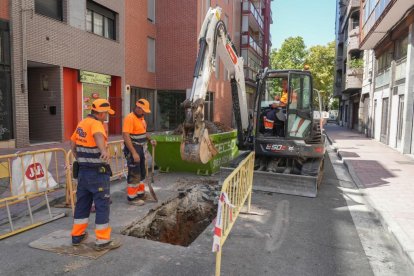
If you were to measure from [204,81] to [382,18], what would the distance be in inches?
477

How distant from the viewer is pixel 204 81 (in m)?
6.23

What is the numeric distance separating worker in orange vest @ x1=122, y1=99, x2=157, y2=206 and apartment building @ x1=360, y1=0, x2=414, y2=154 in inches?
433

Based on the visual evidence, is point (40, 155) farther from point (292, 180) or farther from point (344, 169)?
point (344, 169)

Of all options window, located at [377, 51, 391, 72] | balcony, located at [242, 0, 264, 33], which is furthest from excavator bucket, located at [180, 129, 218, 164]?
balcony, located at [242, 0, 264, 33]

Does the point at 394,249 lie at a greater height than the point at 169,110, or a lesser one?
lesser

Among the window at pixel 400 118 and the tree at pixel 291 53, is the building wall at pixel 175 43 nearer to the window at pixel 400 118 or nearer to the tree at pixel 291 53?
the window at pixel 400 118

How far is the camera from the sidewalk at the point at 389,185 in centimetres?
529

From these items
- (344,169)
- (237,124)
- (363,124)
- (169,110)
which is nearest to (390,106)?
(344,169)

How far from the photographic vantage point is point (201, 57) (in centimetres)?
632

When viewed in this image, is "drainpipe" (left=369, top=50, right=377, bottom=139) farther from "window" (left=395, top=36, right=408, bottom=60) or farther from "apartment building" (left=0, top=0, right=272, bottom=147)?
"apartment building" (left=0, top=0, right=272, bottom=147)

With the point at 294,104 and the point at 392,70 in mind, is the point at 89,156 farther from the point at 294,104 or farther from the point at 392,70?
the point at 392,70

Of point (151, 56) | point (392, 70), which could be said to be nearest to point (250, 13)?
point (151, 56)

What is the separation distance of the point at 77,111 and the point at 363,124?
21194 millimetres

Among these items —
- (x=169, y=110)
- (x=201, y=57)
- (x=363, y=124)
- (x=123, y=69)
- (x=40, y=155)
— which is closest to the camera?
(x=40, y=155)
